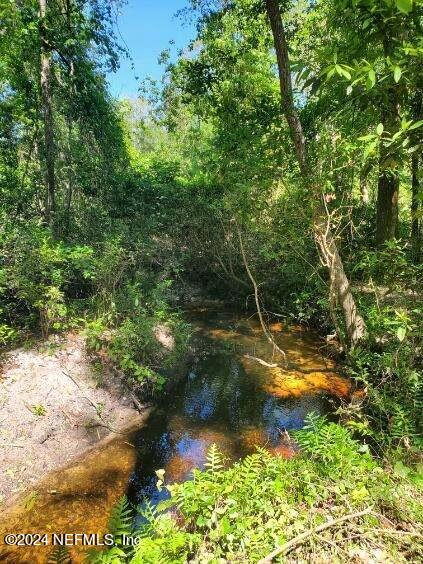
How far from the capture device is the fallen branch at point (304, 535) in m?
2.10

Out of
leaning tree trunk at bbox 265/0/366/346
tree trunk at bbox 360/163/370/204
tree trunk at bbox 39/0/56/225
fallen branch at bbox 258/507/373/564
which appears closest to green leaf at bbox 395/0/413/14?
tree trunk at bbox 360/163/370/204

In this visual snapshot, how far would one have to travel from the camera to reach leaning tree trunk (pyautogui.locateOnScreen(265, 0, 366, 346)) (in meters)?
5.65

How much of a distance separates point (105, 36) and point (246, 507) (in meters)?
11.0

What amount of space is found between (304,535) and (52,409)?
14.1 ft

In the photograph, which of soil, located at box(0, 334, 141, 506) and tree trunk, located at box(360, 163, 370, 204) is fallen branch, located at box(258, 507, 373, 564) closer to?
tree trunk, located at box(360, 163, 370, 204)

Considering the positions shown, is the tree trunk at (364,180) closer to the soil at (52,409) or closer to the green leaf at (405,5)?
the green leaf at (405,5)

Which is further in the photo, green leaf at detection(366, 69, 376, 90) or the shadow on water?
the shadow on water

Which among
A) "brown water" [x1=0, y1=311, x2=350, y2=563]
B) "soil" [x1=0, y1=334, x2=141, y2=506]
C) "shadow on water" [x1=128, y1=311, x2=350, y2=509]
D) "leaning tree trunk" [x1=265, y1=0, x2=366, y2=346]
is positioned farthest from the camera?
"leaning tree trunk" [x1=265, y1=0, x2=366, y2=346]

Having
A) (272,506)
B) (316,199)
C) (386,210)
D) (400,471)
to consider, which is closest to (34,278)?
(316,199)

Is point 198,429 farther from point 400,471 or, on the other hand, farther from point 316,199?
point 316,199

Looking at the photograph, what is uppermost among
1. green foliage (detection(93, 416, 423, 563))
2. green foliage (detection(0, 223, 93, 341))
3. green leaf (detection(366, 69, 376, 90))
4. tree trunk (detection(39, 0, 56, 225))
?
tree trunk (detection(39, 0, 56, 225))

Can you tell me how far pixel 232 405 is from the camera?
660 centimetres

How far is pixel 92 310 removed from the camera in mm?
6977

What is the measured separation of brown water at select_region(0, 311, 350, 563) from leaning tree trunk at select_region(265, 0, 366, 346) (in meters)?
1.49
